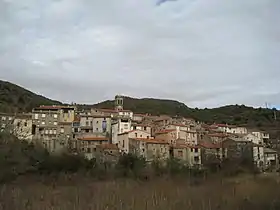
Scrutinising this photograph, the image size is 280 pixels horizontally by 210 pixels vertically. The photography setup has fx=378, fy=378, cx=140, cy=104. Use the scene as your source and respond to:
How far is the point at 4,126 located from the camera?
8.47 meters

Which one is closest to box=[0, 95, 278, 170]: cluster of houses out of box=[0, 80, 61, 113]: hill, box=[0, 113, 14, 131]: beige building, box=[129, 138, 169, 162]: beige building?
box=[129, 138, 169, 162]: beige building

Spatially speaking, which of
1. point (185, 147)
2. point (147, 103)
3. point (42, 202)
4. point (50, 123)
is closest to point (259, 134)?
point (185, 147)

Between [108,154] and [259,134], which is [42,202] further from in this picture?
[259,134]

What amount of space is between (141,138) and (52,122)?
10.9 meters

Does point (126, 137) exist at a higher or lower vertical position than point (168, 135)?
lower

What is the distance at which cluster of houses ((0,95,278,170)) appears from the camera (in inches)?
1198

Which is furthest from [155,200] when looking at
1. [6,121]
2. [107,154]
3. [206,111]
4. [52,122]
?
[206,111]

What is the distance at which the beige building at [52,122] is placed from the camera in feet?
120

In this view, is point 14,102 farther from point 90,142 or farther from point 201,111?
point 201,111

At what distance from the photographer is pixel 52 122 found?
39719mm

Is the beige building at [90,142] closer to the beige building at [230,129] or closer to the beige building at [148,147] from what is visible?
the beige building at [148,147]

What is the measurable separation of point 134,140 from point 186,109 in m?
32.1

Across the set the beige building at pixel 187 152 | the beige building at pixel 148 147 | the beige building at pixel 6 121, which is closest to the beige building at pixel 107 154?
the beige building at pixel 148 147

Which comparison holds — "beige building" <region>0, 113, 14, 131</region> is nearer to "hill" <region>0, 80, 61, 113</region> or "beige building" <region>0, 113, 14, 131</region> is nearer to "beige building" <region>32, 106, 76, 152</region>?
"hill" <region>0, 80, 61, 113</region>
